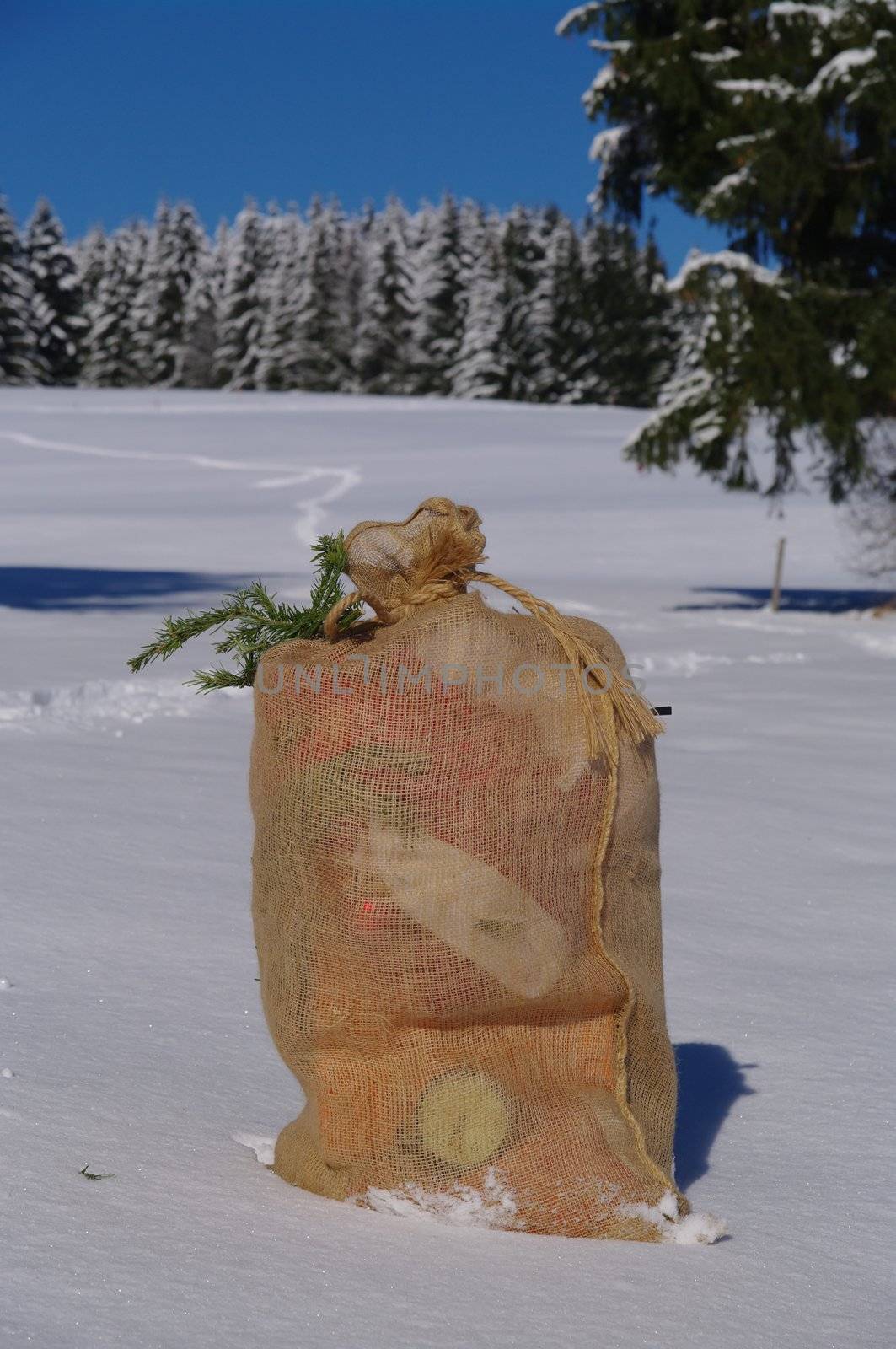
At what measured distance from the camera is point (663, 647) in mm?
11969

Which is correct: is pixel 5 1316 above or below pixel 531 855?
below

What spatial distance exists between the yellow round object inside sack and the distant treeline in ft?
192

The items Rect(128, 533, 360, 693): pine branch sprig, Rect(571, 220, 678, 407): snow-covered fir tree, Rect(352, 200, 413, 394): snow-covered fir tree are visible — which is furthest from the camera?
Rect(352, 200, 413, 394): snow-covered fir tree

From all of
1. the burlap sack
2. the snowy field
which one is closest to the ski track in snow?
the snowy field

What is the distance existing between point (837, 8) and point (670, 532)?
38.5 ft

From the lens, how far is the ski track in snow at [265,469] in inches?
1067

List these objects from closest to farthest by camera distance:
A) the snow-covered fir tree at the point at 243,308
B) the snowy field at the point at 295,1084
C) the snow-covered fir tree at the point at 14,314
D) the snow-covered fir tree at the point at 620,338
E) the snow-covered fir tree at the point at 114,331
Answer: the snowy field at the point at 295,1084
the snow-covered fir tree at the point at 620,338
the snow-covered fir tree at the point at 14,314
the snow-covered fir tree at the point at 243,308
the snow-covered fir tree at the point at 114,331

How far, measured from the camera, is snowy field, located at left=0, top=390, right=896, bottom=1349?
2.08 metres

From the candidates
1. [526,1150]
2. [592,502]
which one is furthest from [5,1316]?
[592,502]

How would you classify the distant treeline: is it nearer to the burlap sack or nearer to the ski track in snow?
the ski track in snow

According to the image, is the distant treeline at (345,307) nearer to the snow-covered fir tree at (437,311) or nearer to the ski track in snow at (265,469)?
the snow-covered fir tree at (437,311)

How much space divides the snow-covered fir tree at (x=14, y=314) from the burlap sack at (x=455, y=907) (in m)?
64.6

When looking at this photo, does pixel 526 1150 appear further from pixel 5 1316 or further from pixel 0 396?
pixel 0 396

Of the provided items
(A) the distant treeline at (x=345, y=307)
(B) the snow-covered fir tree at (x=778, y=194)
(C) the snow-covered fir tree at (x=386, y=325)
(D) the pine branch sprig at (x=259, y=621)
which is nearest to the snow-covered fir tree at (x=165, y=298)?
(A) the distant treeline at (x=345, y=307)
